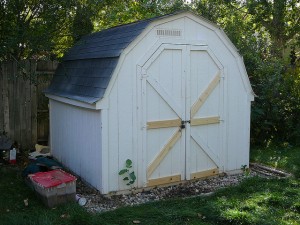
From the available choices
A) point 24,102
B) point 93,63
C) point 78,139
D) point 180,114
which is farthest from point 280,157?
point 24,102

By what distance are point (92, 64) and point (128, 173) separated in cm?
210

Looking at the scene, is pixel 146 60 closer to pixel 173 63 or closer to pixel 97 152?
pixel 173 63

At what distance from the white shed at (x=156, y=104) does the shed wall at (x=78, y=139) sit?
0.02 m

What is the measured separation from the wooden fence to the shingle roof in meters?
0.68

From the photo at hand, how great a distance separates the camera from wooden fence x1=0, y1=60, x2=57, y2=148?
876cm

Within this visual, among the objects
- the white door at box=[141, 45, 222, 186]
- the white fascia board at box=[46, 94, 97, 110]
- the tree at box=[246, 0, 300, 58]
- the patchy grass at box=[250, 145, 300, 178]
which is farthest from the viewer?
the tree at box=[246, 0, 300, 58]

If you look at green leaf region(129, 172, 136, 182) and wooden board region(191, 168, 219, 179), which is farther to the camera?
wooden board region(191, 168, 219, 179)

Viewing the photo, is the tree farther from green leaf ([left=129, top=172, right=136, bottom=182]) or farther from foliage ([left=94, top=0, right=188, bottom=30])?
green leaf ([left=129, top=172, right=136, bottom=182])

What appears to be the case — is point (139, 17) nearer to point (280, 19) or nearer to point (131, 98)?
point (131, 98)

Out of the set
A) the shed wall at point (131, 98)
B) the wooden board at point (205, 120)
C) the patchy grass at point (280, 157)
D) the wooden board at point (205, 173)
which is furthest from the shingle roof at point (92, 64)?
the patchy grass at point (280, 157)

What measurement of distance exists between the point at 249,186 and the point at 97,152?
266cm

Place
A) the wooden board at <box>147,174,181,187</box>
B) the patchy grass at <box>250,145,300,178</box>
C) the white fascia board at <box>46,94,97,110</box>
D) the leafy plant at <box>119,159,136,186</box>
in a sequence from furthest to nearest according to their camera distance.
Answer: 1. the patchy grass at <box>250,145,300,178</box>
2. the wooden board at <box>147,174,181,187</box>
3. the leafy plant at <box>119,159,136,186</box>
4. the white fascia board at <box>46,94,97,110</box>

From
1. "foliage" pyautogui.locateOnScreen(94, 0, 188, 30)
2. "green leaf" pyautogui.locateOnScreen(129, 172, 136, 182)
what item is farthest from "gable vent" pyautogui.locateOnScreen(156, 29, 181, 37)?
"foliage" pyautogui.locateOnScreen(94, 0, 188, 30)

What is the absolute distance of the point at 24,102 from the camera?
8992mm
